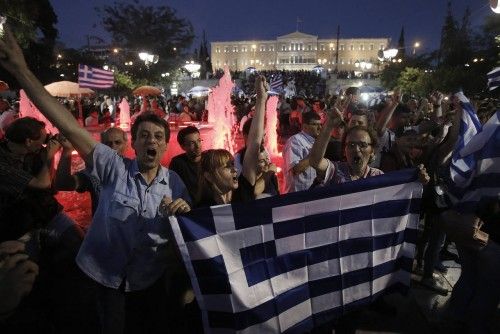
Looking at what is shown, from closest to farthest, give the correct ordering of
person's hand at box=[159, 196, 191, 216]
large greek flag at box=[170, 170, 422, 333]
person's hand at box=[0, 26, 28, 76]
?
person's hand at box=[0, 26, 28, 76] < person's hand at box=[159, 196, 191, 216] < large greek flag at box=[170, 170, 422, 333]

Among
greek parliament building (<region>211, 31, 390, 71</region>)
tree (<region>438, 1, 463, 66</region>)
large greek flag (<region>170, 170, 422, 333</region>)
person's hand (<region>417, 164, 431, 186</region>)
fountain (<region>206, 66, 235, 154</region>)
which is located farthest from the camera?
greek parliament building (<region>211, 31, 390, 71</region>)

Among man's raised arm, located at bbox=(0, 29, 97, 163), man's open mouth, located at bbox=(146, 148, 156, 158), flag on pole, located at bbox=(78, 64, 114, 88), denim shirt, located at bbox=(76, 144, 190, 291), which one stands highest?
flag on pole, located at bbox=(78, 64, 114, 88)

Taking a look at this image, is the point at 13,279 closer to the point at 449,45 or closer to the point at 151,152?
the point at 151,152

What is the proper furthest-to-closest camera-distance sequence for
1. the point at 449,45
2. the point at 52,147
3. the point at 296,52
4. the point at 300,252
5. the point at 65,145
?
1. the point at 296,52
2. the point at 449,45
3. the point at 52,147
4. the point at 65,145
5. the point at 300,252

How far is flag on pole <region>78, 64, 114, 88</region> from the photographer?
18.1 m

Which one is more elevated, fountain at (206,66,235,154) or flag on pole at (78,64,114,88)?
flag on pole at (78,64,114,88)

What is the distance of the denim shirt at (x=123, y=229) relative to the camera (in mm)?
2635

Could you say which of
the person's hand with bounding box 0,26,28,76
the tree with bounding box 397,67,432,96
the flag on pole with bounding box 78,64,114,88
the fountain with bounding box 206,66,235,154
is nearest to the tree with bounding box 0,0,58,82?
the flag on pole with bounding box 78,64,114,88

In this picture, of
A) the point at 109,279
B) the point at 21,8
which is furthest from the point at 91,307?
the point at 21,8

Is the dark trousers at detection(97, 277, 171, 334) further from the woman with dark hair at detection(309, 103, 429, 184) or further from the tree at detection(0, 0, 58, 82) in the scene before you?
the tree at detection(0, 0, 58, 82)

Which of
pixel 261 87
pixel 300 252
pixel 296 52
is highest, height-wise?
pixel 296 52

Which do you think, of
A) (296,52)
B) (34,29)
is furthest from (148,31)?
(296,52)

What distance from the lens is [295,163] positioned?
4.23m

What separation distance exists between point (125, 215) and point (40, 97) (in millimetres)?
882
